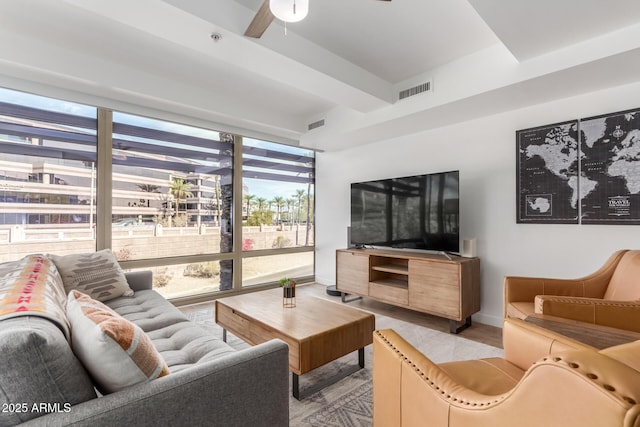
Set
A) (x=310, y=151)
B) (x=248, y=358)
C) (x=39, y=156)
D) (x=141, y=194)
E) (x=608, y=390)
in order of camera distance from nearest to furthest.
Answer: (x=608, y=390), (x=248, y=358), (x=39, y=156), (x=141, y=194), (x=310, y=151)

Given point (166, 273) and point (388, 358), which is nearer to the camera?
point (388, 358)

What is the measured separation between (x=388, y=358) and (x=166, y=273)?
3420 mm

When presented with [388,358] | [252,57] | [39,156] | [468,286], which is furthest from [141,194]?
[468,286]

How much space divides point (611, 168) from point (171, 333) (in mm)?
3601

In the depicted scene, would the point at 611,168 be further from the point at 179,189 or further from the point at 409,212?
the point at 179,189

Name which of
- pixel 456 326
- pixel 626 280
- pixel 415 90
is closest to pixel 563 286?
pixel 626 280

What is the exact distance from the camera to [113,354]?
2.92ft

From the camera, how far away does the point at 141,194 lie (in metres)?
3.61

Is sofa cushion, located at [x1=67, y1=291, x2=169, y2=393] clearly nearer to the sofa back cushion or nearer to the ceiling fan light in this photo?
the ceiling fan light

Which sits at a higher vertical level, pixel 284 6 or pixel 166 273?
pixel 284 6

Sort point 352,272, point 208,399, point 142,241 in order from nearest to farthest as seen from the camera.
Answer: point 208,399 → point 142,241 → point 352,272

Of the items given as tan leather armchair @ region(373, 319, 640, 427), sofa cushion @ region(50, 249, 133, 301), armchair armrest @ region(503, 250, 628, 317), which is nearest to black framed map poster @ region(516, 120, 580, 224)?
armchair armrest @ region(503, 250, 628, 317)

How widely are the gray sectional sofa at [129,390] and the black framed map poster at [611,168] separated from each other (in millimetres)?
2970

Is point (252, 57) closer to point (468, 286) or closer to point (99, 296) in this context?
point (99, 296)
